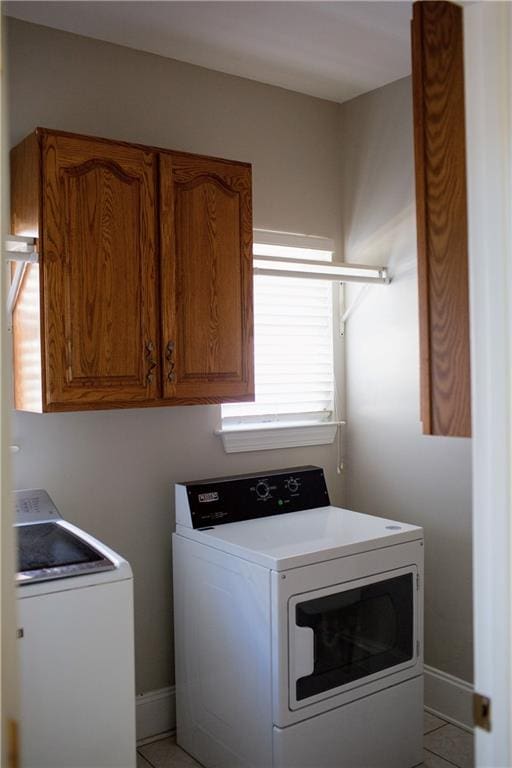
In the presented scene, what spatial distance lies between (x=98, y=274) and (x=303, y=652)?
1.37 m

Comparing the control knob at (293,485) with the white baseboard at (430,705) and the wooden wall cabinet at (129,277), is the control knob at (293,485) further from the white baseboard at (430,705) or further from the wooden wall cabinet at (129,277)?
the white baseboard at (430,705)

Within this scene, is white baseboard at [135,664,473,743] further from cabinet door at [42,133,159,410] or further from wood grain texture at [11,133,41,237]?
wood grain texture at [11,133,41,237]

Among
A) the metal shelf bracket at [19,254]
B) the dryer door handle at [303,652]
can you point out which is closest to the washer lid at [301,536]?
the dryer door handle at [303,652]

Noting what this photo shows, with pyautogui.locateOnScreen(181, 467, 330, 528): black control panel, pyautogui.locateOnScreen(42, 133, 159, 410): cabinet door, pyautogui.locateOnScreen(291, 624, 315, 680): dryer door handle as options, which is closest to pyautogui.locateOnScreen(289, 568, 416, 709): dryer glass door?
pyautogui.locateOnScreen(291, 624, 315, 680): dryer door handle

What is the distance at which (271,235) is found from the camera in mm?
3150

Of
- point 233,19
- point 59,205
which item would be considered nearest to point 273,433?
point 59,205

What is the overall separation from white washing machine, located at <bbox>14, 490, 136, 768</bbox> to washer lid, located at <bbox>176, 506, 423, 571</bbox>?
51cm

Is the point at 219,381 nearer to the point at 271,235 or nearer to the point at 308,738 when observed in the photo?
the point at 271,235

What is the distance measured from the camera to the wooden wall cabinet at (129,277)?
2.23 meters

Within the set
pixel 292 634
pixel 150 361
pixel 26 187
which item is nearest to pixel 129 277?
pixel 150 361

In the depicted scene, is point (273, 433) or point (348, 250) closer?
point (273, 433)

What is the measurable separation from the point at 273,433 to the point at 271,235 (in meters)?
0.87

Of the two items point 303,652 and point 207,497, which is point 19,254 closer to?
point 207,497

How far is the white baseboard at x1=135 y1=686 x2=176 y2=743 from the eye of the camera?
2762mm
